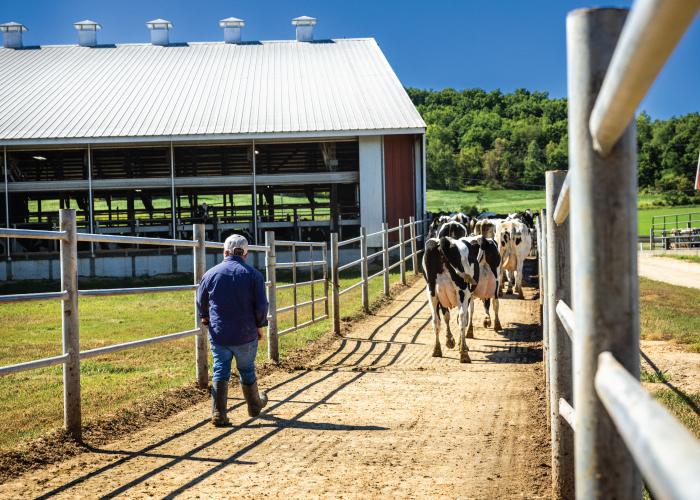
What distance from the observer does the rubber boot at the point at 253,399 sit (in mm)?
7125

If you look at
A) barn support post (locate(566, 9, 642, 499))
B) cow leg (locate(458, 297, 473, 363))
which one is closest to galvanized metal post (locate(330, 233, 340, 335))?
cow leg (locate(458, 297, 473, 363))

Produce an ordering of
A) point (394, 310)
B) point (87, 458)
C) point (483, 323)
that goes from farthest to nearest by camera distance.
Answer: point (394, 310)
point (483, 323)
point (87, 458)

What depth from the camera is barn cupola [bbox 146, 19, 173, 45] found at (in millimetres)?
39281

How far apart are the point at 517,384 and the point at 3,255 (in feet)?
72.1

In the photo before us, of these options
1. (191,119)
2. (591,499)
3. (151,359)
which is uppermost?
(191,119)

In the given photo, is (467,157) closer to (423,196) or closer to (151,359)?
(423,196)

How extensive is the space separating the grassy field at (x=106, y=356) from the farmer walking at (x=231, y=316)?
46.2 inches

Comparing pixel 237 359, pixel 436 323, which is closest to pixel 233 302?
pixel 237 359

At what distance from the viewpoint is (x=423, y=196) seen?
29000 millimetres

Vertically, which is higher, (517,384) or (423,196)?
(423,196)

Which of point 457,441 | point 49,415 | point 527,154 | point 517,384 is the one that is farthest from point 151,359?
point 527,154

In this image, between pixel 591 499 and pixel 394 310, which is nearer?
pixel 591 499

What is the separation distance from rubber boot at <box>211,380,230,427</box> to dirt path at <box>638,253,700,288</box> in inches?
602

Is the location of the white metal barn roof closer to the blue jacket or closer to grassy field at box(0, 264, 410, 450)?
grassy field at box(0, 264, 410, 450)
